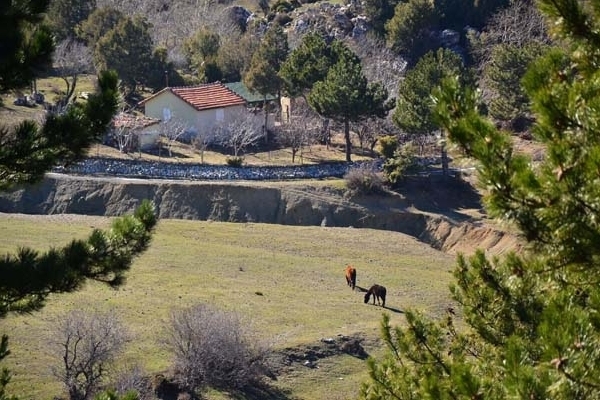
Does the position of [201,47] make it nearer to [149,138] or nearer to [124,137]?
[149,138]

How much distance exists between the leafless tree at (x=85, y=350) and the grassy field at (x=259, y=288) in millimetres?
464

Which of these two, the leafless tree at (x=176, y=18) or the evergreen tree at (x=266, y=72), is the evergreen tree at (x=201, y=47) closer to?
the leafless tree at (x=176, y=18)

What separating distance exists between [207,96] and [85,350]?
122 ft

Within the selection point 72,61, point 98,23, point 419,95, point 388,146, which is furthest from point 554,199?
point 98,23

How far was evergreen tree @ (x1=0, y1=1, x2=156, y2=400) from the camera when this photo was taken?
34.5ft

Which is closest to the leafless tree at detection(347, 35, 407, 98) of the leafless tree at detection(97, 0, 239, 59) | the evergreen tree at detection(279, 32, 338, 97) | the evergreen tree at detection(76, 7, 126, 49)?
the evergreen tree at detection(279, 32, 338, 97)

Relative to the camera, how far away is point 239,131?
55125 mm

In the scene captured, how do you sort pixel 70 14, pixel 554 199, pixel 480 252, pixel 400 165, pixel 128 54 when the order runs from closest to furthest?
pixel 554 199 → pixel 480 252 → pixel 400 165 → pixel 128 54 → pixel 70 14

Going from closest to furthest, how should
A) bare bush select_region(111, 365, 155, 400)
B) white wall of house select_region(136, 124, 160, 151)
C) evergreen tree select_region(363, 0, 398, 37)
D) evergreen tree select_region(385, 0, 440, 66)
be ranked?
bare bush select_region(111, 365, 155, 400), white wall of house select_region(136, 124, 160, 151), evergreen tree select_region(385, 0, 440, 66), evergreen tree select_region(363, 0, 398, 37)

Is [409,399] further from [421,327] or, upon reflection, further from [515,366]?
[515,366]

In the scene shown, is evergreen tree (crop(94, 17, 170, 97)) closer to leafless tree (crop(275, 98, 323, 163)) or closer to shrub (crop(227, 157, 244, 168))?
leafless tree (crop(275, 98, 323, 163))

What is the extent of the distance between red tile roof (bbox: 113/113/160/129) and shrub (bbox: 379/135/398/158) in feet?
43.2

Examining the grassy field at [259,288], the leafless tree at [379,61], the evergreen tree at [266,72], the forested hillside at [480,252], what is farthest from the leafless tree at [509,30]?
the forested hillside at [480,252]

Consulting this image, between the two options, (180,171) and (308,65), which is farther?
(308,65)
